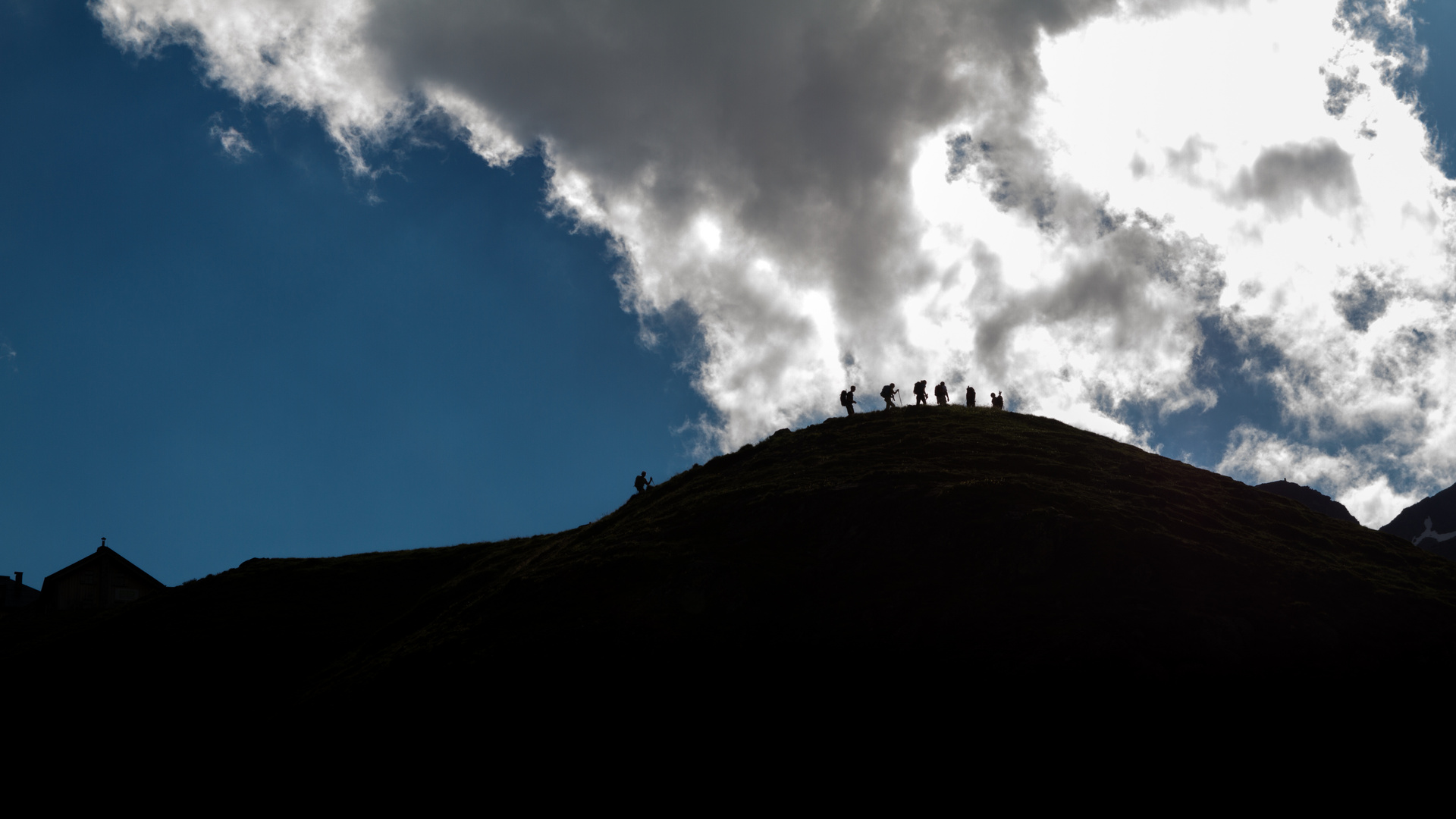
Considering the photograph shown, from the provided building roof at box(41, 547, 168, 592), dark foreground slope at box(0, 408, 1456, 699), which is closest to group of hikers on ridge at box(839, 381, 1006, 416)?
dark foreground slope at box(0, 408, 1456, 699)

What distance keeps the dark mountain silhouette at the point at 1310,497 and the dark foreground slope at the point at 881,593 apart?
410 feet

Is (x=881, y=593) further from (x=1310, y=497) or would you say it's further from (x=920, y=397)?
(x=1310, y=497)

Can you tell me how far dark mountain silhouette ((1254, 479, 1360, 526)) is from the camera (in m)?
164

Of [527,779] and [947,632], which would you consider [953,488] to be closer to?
[947,632]

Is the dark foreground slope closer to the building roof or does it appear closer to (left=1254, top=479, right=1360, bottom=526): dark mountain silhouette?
the building roof

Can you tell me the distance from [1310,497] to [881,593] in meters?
180

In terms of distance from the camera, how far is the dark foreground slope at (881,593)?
38.3m

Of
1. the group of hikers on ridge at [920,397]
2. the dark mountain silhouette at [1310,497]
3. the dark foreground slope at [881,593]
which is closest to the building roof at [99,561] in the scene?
the dark foreground slope at [881,593]

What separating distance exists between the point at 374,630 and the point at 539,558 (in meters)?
11.8

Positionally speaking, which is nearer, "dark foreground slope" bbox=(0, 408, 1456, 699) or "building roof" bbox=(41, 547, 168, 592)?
"dark foreground slope" bbox=(0, 408, 1456, 699)

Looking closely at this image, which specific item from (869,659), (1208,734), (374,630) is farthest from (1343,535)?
(374,630)

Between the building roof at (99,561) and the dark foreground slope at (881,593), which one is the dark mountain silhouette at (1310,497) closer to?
the dark foreground slope at (881,593)

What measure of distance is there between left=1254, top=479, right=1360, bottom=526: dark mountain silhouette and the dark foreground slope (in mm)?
124867

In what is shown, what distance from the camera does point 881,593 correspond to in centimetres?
4275
